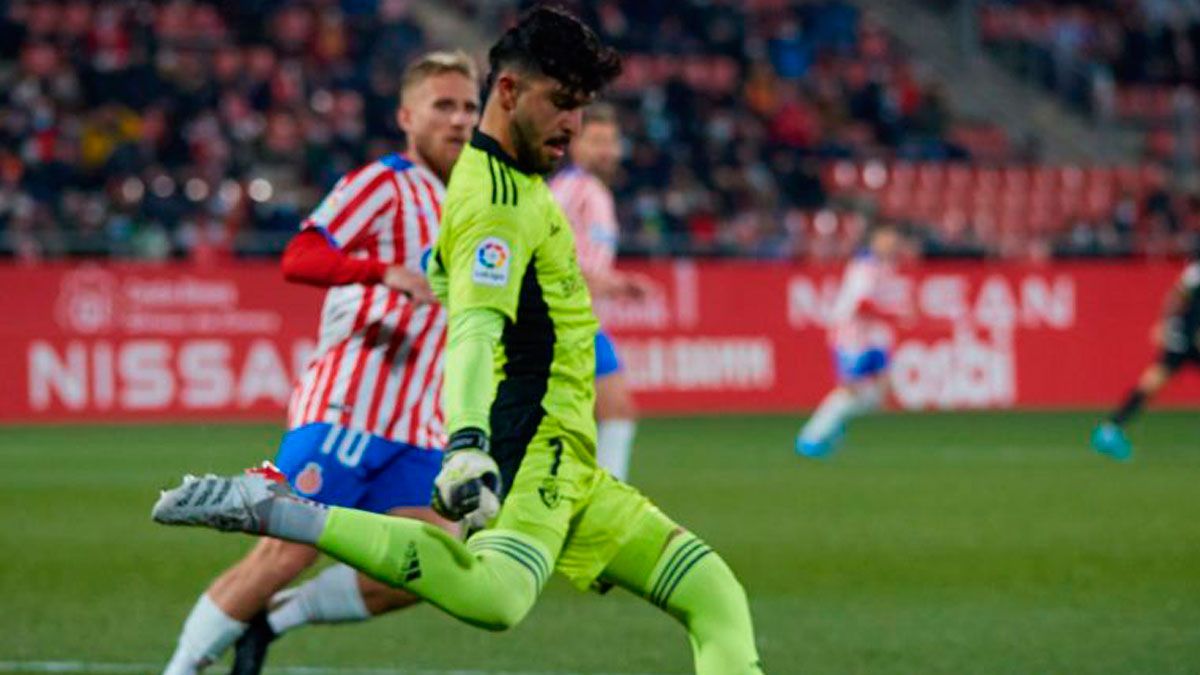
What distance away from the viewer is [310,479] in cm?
652

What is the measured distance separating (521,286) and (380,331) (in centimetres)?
168

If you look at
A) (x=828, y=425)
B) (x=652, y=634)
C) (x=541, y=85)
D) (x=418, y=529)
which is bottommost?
(x=828, y=425)

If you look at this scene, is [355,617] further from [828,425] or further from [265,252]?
[265,252]

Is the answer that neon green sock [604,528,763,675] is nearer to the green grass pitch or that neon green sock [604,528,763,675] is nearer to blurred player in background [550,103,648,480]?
the green grass pitch

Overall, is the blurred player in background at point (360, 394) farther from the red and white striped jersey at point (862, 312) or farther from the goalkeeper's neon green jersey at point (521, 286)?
the red and white striped jersey at point (862, 312)

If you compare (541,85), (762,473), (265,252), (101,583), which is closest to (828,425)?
(762,473)

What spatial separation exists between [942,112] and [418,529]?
90.1 ft

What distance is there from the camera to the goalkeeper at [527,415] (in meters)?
4.89

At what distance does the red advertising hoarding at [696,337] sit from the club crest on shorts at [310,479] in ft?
52.7

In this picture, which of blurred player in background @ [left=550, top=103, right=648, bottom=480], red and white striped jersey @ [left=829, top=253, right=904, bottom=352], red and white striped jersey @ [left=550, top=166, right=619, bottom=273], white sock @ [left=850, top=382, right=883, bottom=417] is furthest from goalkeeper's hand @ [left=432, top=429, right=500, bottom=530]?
red and white striped jersey @ [left=829, top=253, right=904, bottom=352]

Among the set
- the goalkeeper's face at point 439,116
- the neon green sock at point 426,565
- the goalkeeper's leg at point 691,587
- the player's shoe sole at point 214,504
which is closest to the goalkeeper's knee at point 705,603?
the goalkeeper's leg at point 691,587

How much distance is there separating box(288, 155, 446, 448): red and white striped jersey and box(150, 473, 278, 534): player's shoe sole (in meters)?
1.95

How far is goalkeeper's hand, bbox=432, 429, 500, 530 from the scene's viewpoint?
4594mm

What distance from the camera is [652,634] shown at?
8.66 meters
